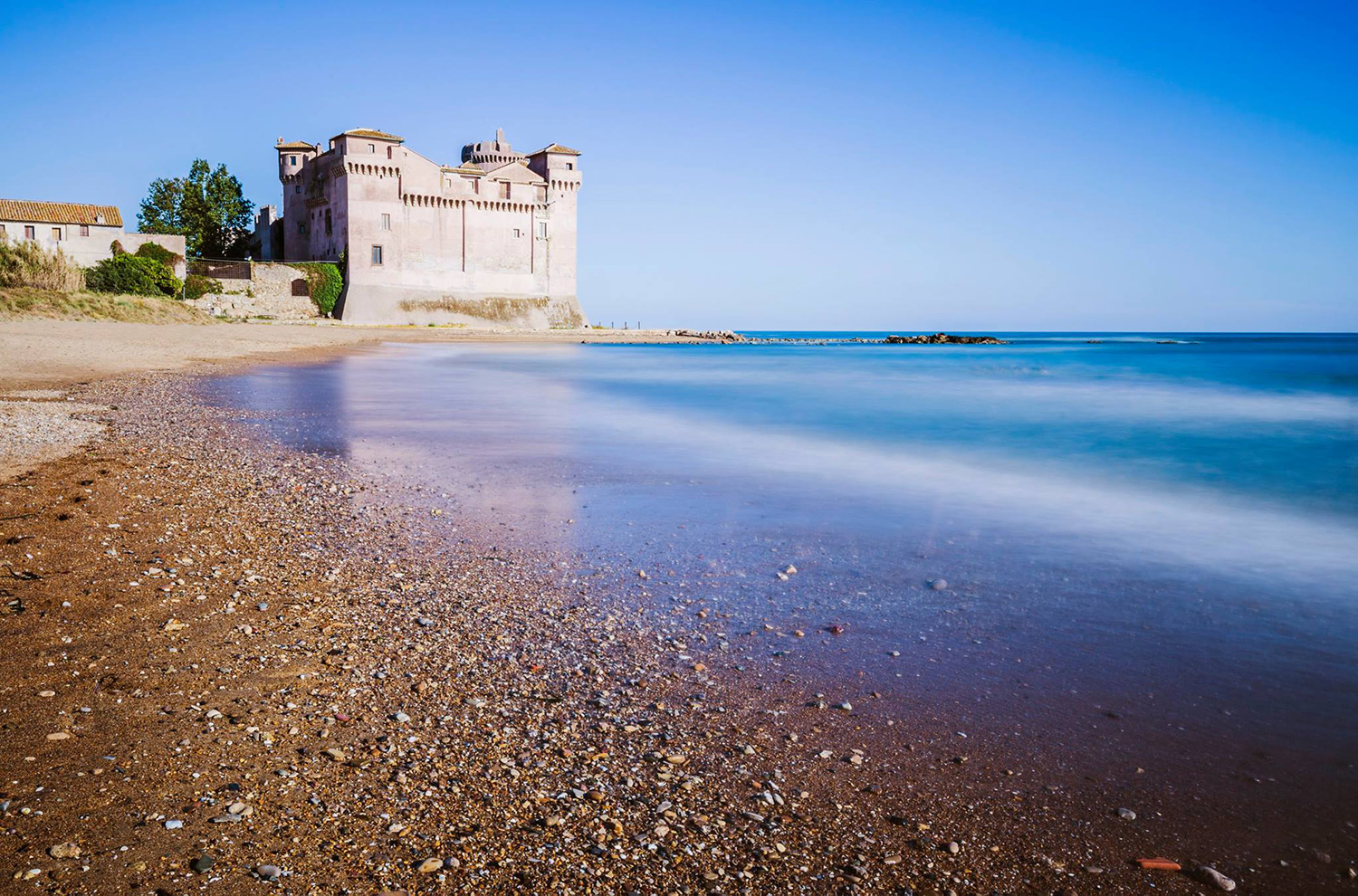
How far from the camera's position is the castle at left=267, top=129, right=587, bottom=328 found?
151 feet

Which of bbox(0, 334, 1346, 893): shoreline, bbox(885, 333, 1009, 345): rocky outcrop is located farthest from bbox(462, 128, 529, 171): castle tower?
bbox(0, 334, 1346, 893): shoreline

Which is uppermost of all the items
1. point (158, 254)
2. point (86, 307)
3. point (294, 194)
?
point (294, 194)

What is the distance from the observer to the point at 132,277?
37969mm

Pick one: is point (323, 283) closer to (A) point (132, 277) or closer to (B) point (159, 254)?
(B) point (159, 254)

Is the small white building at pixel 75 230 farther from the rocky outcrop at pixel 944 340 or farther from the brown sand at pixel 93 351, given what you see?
the rocky outcrop at pixel 944 340

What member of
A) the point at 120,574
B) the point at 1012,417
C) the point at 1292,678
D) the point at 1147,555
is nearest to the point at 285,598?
the point at 120,574

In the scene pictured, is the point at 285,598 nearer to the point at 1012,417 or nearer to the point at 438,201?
the point at 1012,417

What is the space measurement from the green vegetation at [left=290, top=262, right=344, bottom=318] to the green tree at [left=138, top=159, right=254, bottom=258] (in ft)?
30.2

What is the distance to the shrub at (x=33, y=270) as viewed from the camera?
28094 mm

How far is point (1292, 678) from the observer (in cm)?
378

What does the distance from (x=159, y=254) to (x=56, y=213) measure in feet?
21.3

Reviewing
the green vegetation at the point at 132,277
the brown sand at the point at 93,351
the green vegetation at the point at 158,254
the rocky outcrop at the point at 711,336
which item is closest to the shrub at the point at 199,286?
the green vegetation at the point at 132,277

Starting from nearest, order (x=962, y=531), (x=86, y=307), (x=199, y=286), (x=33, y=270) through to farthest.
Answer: (x=962, y=531)
(x=86, y=307)
(x=33, y=270)
(x=199, y=286)

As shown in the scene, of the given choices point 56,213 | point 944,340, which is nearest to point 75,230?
point 56,213
